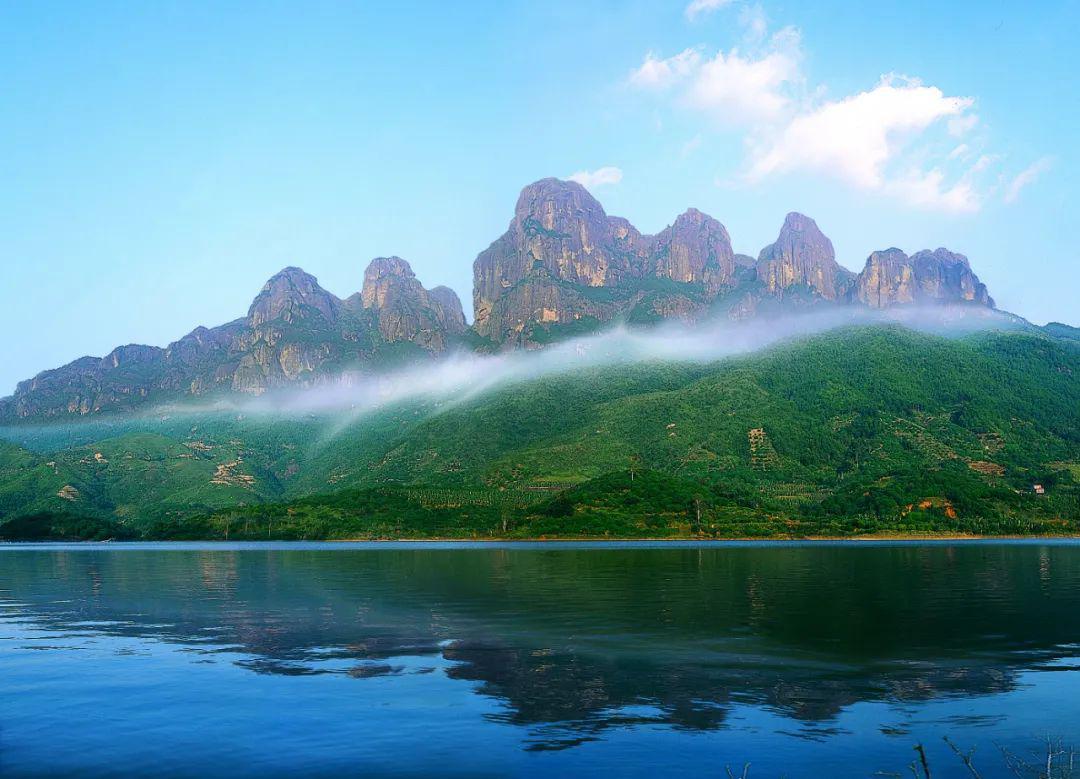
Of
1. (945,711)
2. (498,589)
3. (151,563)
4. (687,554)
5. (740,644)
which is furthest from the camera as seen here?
(687,554)

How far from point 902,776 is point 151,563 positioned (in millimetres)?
161021

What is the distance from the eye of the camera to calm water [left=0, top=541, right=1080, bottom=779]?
28000 mm

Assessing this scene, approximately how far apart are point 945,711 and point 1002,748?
585 cm

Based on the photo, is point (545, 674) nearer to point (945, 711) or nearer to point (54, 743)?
point (945, 711)

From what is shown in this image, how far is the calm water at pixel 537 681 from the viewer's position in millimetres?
28000

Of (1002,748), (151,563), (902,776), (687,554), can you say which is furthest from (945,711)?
(151,563)

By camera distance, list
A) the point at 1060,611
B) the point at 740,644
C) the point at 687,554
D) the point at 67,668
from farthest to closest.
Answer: the point at 687,554 < the point at 1060,611 < the point at 740,644 < the point at 67,668

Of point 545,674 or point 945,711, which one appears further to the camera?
A: point 545,674

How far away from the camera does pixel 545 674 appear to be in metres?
41.8

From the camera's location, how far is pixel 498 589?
308 ft

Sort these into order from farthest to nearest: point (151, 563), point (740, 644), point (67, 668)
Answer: point (151, 563) < point (740, 644) < point (67, 668)

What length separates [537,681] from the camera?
132 ft

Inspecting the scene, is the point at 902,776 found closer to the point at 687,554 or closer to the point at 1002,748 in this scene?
the point at 1002,748

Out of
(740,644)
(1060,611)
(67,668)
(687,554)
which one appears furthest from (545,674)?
(687,554)
